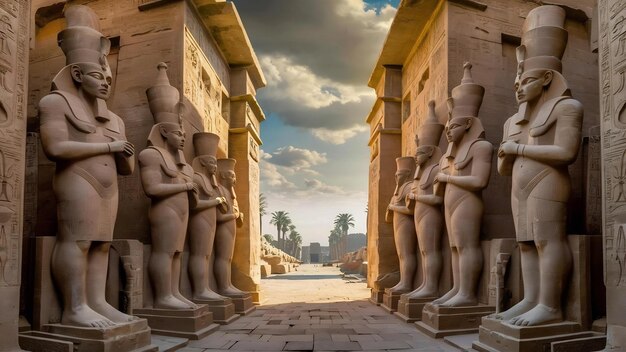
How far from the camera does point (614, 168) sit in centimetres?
433

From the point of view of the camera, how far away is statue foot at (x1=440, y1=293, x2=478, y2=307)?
6555 mm

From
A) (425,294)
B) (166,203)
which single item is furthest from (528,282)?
(166,203)

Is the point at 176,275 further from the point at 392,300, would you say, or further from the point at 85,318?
the point at 392,300

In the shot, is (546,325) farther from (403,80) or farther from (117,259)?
(403,80)

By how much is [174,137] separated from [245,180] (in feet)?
14.8

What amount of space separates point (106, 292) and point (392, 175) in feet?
24.6

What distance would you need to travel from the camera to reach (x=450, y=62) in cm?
831

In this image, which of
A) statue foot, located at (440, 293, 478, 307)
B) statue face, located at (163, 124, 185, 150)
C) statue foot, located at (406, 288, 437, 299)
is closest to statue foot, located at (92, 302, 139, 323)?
statue face, located at (163, 124, 185, 150)

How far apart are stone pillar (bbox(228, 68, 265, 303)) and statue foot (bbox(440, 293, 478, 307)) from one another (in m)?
5.31

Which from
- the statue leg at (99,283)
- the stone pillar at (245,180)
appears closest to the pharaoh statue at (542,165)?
the statue leg at (99,283)

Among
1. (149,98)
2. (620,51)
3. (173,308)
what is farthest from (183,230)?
(620,51)

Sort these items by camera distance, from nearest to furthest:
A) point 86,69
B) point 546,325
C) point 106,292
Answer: point 546,325 → point 86,69 → point 106,292

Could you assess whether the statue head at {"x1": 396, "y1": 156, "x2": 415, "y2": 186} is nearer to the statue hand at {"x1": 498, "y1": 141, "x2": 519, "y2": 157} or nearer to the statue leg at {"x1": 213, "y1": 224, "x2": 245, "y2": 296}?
the statue leg at {"x1": 213, "y1": 224, "x2": 245, "y2": 296}

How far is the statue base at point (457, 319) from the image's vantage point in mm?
6418
